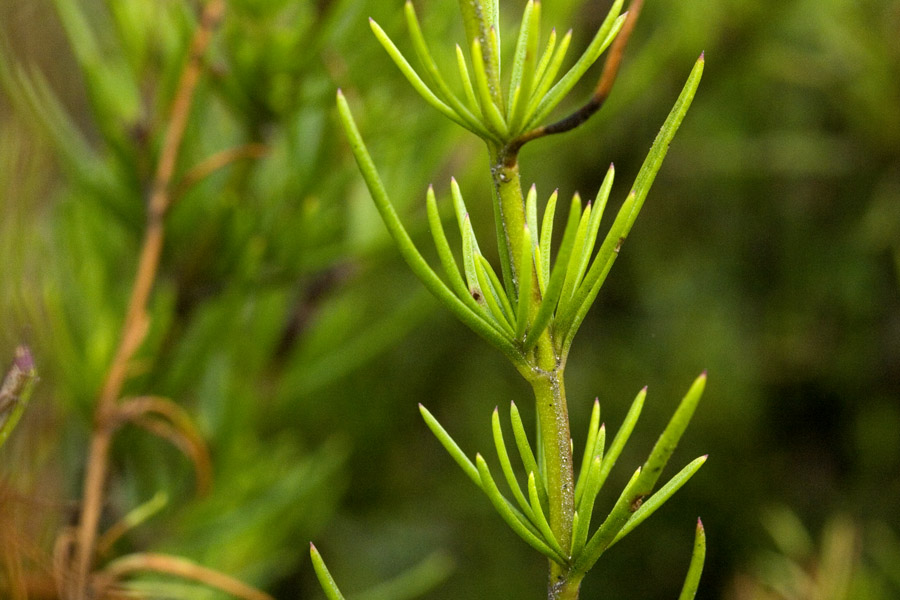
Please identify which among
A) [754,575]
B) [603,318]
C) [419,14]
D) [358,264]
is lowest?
[754,575]

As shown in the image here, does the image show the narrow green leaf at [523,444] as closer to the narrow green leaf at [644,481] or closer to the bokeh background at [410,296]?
the narrow green leaf at [644,481]

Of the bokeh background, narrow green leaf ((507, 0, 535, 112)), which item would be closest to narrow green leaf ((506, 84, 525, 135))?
narrow green leaf ((507, 0, 535, 112))

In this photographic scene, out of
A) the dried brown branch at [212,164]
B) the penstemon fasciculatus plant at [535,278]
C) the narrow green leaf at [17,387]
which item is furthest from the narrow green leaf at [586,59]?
the dried brown branch at [212,164]

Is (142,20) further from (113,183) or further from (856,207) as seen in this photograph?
(856,207)

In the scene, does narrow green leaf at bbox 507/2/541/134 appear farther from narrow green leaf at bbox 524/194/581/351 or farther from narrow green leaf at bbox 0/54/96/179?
narrow green leaf at bbox 0/54/96/179

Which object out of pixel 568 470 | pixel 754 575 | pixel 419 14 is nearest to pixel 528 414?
pixel 754 575

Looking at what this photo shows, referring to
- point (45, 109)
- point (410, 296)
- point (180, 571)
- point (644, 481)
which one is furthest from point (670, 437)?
point (410, 296)
